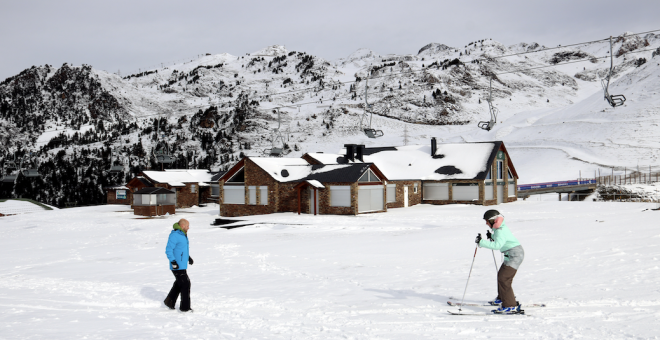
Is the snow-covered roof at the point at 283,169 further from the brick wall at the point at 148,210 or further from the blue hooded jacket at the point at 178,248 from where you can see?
the blue hooded jacket at the point at 178,248

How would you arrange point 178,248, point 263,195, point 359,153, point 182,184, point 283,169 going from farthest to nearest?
point 182,184, point 359,153, point 283,169, point 263,195, point 178,248

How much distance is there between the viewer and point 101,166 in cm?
10706

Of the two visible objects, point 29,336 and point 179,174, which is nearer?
point 29,336

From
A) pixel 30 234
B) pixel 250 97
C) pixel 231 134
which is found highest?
pixel 250 97

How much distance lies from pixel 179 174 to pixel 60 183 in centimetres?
6141

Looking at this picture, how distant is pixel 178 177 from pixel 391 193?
24.7 m

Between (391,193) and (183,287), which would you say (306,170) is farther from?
(183,287)

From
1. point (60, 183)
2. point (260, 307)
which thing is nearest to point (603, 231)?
point (260, 307)

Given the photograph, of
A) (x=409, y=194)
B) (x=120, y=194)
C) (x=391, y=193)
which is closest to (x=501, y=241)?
(x=391, y=193)

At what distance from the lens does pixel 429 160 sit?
1773 inches

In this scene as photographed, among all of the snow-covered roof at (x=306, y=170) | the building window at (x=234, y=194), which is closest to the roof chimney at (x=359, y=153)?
the snow-covered roof at (x=306, y=170)

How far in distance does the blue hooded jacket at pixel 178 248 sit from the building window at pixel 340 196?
24.1 meters

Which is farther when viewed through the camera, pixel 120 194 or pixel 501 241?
pixel 120 194

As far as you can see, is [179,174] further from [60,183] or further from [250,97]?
[250,97]
